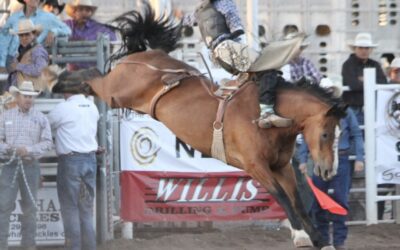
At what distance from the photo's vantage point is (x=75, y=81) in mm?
10039

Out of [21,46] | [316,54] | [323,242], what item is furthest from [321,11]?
[323,242]

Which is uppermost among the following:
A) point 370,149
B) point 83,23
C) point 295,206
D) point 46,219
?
point 83,23

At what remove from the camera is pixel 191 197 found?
11.3m

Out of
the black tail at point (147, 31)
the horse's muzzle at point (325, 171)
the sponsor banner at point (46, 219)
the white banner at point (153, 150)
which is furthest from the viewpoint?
the white banner at point (153, 150)

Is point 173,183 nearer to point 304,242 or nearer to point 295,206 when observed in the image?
point 295,206

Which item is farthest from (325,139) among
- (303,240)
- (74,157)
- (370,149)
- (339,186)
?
(370,149)

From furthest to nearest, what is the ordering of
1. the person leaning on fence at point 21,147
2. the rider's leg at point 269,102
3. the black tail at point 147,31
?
the person leaning on fence at point 21,147
the black tail at point 147,31
the rider's leg at point 269,102

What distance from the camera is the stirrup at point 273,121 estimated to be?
895 centimetres

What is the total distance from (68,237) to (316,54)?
595cm

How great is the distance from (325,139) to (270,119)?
0.46 metres

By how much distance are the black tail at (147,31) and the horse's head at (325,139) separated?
1.77 m

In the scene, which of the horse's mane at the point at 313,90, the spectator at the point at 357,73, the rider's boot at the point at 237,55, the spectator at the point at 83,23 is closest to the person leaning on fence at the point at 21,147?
the spectator at the point at 83,23

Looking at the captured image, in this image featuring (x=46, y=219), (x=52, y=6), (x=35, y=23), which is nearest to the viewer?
(x=46, y=219)

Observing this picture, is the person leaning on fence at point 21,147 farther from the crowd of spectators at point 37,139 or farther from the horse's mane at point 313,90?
the horse's mane at point 313,90
